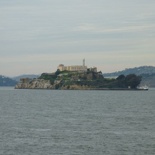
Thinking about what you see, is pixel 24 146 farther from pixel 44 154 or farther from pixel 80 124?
pixel 80 124

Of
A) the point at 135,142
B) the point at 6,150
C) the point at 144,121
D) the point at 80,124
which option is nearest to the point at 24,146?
the point at 6,150

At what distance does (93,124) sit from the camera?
67562 millimetres

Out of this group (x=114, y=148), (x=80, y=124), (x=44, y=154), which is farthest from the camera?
(x=80, y=124)

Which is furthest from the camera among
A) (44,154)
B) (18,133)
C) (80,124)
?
(80,124)

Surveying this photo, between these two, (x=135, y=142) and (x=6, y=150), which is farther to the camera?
(x=135, y=142)

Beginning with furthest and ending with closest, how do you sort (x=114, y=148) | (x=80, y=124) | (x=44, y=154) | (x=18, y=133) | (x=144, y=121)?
(x=144, y=121), (x=80, y=124), (x=18, y=133), (x=114, y=148), (x=44, y=154)

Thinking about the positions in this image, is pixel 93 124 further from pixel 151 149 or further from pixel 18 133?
pixel 151 149

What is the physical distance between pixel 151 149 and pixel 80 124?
70.6ft

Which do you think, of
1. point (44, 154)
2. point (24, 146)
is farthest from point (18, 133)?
point (44, 154)

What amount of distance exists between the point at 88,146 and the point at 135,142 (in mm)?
4769

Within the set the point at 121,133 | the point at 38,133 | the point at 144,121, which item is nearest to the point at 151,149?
the point at 121,133

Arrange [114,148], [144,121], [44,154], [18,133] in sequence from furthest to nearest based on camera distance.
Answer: [144,121]
[18,133]
[114,148]
[44,154]

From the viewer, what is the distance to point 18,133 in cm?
5666

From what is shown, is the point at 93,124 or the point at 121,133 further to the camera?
the point at 93,124
